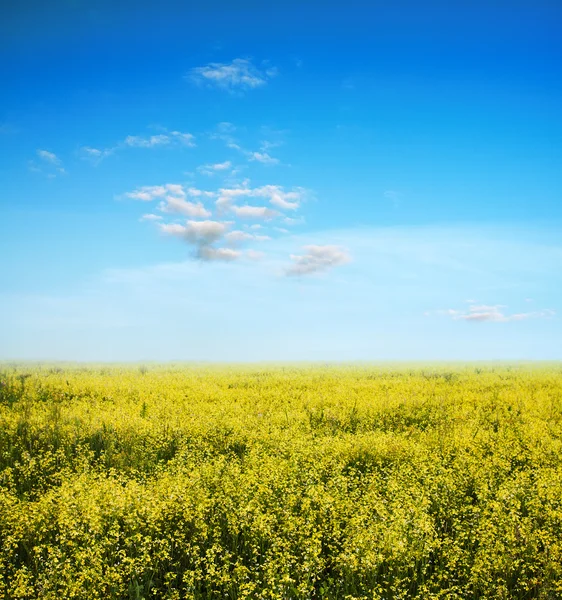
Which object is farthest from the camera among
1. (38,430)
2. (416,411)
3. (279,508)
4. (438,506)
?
(416,411)

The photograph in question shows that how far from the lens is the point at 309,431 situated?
48.8 feet

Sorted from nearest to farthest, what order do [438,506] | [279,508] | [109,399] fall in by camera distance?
[279,508] → [438,506] → [109,399]

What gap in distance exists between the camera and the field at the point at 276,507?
258 inches

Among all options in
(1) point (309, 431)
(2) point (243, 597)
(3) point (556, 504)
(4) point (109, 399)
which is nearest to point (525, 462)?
(3) point (556, 504)

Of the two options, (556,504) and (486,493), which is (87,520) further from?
(556,504)

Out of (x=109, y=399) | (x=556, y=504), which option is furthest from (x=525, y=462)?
(x=109, y=399)

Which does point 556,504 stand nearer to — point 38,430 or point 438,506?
point 438,506

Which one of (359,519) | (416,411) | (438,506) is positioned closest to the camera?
(359,519)

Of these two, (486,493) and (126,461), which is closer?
(486,493)

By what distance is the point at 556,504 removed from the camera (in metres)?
9.11

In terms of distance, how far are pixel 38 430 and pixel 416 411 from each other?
13653mm

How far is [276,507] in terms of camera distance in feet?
26.8

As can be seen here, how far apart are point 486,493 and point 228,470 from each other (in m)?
5.36

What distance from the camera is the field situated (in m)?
6.56
